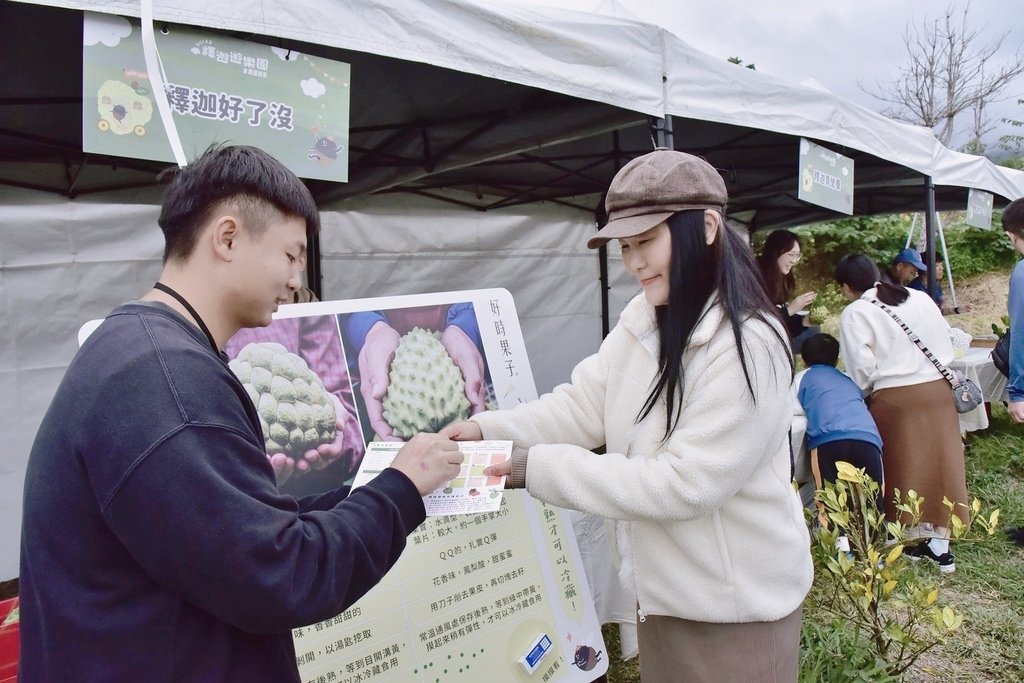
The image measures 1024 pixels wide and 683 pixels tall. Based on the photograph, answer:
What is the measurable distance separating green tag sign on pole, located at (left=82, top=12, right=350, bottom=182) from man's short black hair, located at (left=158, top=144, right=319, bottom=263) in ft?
1.46

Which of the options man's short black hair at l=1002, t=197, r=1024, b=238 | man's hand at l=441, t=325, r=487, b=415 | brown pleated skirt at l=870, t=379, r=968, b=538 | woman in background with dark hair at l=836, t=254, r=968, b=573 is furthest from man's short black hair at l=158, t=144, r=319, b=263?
man's short black hair at l=1002, t=197, r=1024, b=238

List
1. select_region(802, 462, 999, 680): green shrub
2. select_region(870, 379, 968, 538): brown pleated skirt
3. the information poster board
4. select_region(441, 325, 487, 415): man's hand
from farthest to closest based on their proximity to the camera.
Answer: select_region(870, 379, 968, 538): brown pleated skirt, select_region(802, 462, 999, 680): green shrub, select_region(441, 325, 487, 415): man's hand, the information poster board

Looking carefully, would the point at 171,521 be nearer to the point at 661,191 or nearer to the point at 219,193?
the point at 219,193

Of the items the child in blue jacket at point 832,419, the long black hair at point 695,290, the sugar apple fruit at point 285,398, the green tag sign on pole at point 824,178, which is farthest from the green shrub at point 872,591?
the green tag sign on pole at point 824,178

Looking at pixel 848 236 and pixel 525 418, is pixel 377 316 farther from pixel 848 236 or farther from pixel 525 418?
pixel 848 236

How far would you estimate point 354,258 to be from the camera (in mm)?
4324

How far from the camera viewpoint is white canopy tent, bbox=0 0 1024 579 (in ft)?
6.19

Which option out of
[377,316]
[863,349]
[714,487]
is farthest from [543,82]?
[863,349]

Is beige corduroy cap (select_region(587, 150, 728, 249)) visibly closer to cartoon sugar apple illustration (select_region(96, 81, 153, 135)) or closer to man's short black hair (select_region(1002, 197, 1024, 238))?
cartoon sugar apple illustration (select_region(96, 81, 153, 135))

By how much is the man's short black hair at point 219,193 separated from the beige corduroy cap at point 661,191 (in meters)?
0.53

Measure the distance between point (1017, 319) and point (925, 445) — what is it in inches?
27.0

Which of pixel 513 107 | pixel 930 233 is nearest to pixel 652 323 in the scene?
pixel 513 107

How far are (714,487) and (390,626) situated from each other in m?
0.74

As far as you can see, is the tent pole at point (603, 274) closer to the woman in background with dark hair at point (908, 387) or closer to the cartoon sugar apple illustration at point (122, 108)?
the woman in background with dark hair at point (908, 387)
